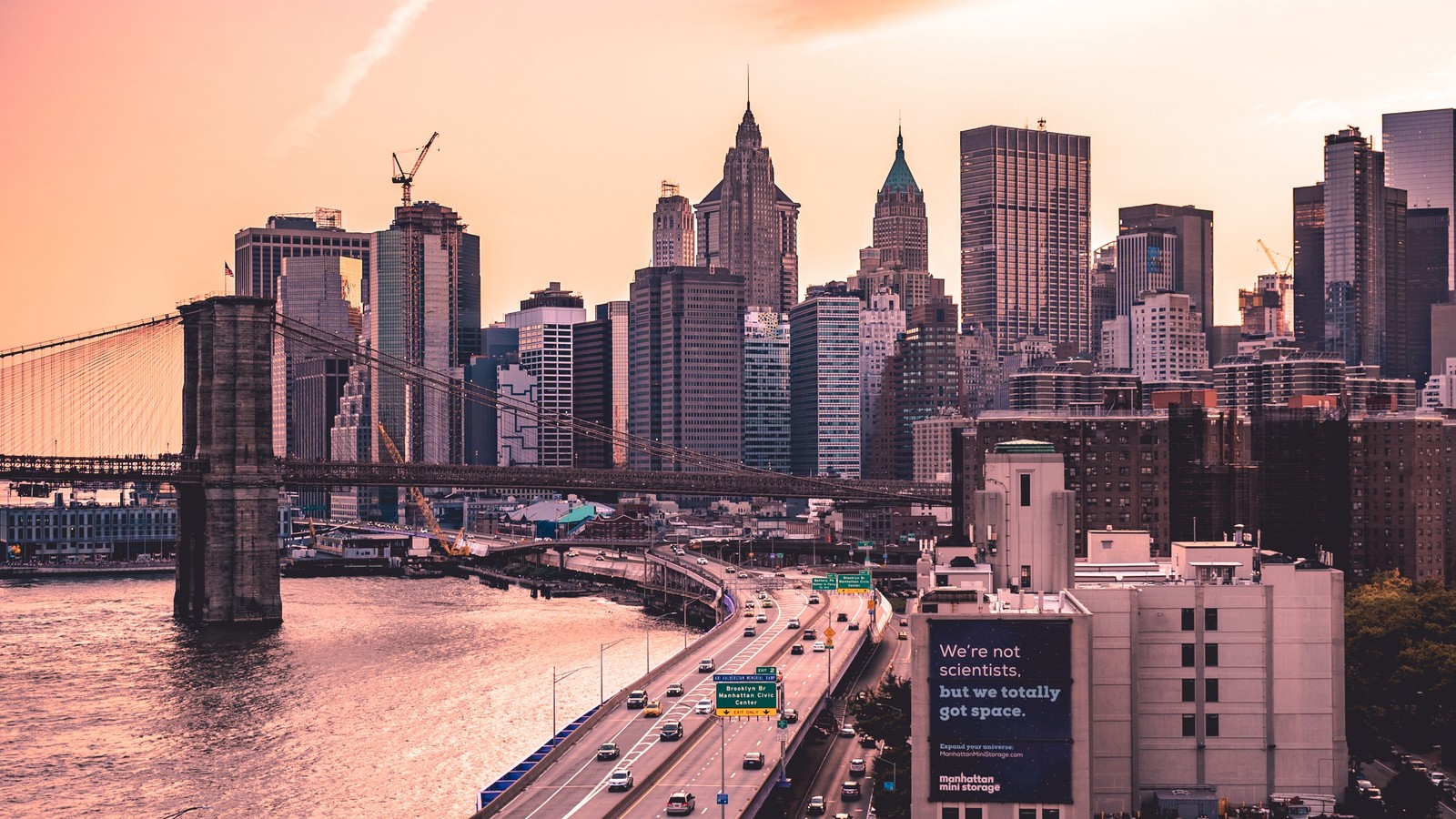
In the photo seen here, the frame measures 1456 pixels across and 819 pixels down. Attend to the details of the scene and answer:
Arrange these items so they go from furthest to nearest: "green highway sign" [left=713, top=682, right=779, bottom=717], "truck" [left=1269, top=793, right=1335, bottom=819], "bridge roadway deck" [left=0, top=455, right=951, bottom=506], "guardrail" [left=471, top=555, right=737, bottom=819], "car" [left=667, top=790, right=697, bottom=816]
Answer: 1. "bridge roadway deck" [left=0, top=455, right=951, bottom=506]
2. "green highway sign" [left=713, top=682, right=779, bottom=717]
3. "guardrail" [left=471, top=555, right=737, bottom=819]
4. "car" [left=667, top=790, right=697, bottom=816]
5. "truck" [left=1269, top=793, right=1335, bottom=819]

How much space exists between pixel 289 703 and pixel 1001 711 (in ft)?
175

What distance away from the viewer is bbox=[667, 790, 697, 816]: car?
61.6 meters

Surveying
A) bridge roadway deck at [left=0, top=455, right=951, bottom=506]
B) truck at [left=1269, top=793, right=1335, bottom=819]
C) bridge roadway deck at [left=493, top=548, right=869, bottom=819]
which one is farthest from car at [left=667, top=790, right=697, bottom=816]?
bridge roadway deck at [left=0, top=455, right=951, bottom=506]

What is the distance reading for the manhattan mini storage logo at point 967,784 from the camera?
1972 inches

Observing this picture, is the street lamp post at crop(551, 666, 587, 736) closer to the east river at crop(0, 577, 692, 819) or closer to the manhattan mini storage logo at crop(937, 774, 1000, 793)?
the east river at crop(0, 577, 692, 819)

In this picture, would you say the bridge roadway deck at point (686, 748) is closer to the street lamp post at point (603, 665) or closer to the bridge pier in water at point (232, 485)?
the street lamp post at point (603, 665)

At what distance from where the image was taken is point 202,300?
139m

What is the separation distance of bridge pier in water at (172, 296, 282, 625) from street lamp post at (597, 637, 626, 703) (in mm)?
24979

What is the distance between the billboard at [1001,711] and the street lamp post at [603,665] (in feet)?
137

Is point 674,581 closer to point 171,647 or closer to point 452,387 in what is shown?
point 452,387

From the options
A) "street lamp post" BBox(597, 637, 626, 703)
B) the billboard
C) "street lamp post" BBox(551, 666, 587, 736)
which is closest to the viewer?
the billboard

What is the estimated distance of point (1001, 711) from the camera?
165ft

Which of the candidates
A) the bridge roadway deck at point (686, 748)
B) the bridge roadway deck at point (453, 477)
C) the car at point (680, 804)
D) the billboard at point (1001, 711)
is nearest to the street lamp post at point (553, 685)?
the bridge roadway deck at point (686, 748)

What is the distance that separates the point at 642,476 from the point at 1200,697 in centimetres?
11320
